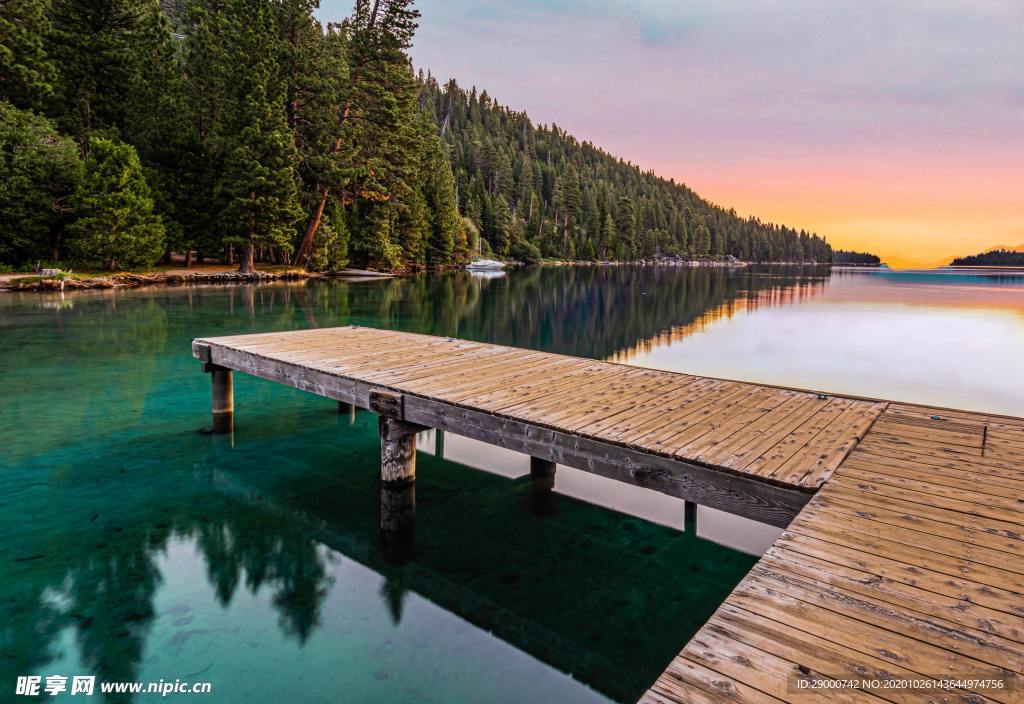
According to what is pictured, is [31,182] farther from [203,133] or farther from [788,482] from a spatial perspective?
[788,482]

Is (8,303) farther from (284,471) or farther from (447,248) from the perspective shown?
(447,248)

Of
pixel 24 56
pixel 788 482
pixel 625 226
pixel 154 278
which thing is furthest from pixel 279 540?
pixel 625 226

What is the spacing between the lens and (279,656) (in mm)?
5145

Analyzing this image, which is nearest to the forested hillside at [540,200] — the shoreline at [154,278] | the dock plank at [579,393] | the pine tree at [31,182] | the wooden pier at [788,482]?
the shoreline at [154,278]

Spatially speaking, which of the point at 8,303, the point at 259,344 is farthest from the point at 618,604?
the point at 8,303

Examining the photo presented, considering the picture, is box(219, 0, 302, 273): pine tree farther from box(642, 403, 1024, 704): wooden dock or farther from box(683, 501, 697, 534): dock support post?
box(642, 403, 1024, 704): wooden dock

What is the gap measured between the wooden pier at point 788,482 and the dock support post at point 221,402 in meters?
0.61

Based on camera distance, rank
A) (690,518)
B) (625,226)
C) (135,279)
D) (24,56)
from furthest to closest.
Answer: (625,226) → (135,279) → (24,56) → (690,518)

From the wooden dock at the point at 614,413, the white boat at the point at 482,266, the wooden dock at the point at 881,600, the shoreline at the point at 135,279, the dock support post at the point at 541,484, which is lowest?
the dock support post at the point at 541,484

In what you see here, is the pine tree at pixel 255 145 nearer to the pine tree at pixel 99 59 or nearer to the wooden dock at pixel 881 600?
the pine tree at pixel 99 59

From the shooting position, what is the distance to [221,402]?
1091 centimetres

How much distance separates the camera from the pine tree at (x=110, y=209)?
37.8 metres

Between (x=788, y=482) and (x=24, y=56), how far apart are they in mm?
51962

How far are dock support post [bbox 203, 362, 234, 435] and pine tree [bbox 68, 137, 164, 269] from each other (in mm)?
34733
